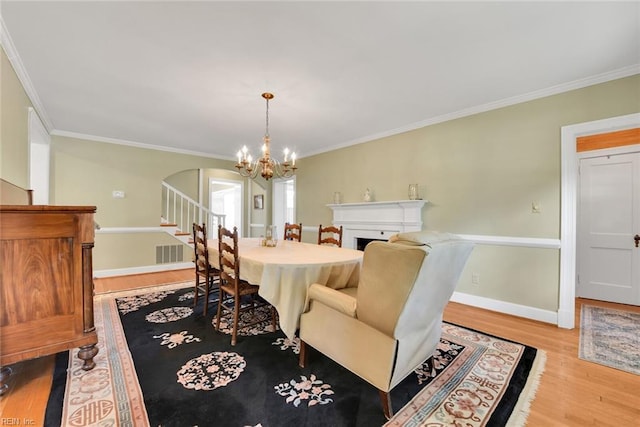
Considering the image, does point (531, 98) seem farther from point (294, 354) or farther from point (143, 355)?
point (143, 355)

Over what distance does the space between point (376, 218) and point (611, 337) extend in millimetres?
2755

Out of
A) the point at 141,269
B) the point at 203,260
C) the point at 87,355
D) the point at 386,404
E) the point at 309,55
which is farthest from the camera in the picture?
the point at 141,269

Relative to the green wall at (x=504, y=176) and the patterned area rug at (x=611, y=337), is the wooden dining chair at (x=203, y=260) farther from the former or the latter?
the patterned area rug at (x=611, y=337)

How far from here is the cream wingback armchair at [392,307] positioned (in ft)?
4.14

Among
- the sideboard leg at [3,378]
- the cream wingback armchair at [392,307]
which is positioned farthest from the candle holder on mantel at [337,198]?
the sideboard leg at [3,378]

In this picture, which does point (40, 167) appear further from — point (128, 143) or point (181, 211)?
point (181, 211)

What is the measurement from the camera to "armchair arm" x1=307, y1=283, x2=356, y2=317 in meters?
1.55

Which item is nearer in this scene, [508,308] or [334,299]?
[334,299]

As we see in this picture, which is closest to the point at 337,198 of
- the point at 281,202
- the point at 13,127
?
the point at 281,202

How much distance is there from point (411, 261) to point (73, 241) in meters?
2.06

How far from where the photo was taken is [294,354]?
2074mm

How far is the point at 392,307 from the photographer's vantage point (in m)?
1.31

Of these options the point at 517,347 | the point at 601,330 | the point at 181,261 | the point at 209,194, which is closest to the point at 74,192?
the point at 181,261

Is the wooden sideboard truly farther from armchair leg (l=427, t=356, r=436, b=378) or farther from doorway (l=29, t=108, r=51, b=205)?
doorway (l=29, t=108, r=51, b=205)
